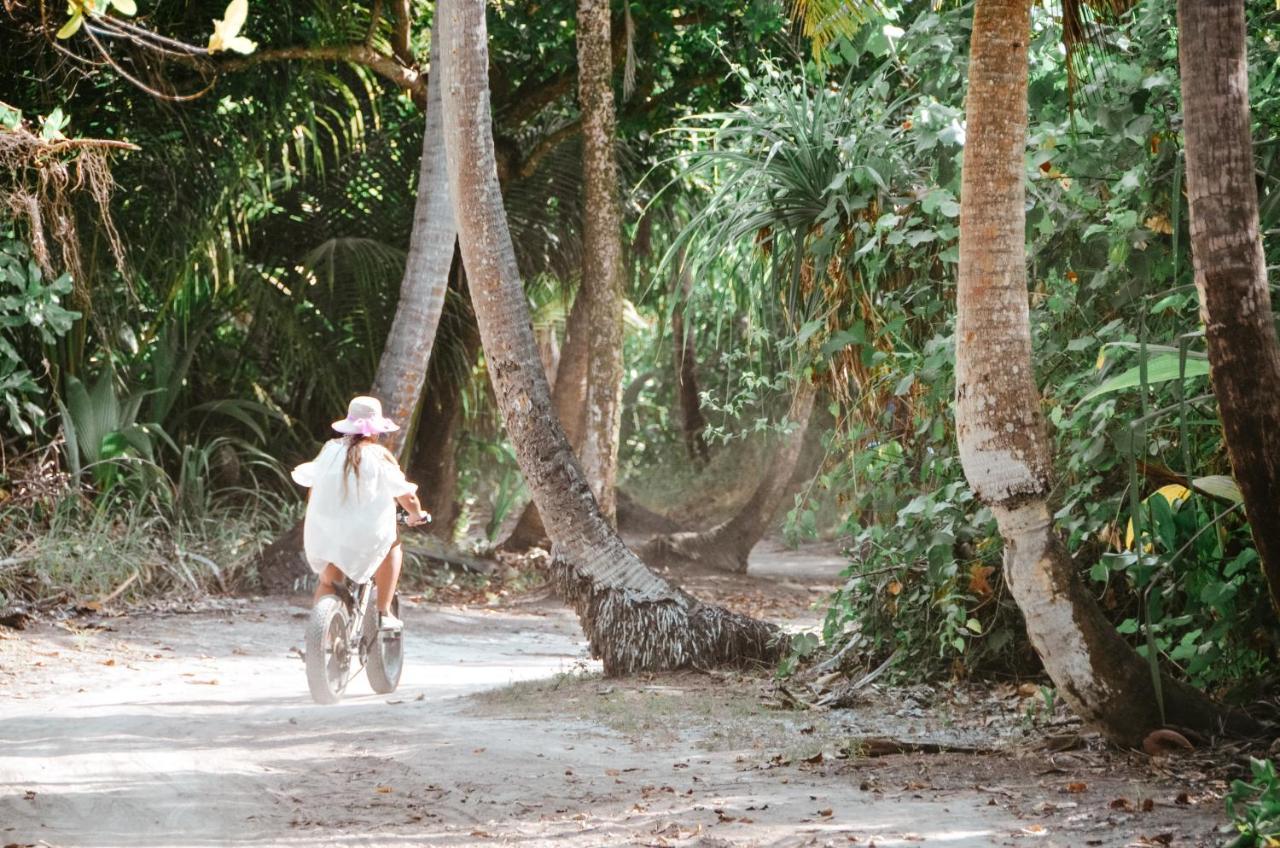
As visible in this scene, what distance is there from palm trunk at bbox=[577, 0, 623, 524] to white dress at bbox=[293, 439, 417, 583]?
4.49 m

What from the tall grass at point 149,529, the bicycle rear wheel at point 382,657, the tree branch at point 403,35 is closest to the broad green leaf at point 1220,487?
the bicycle rear wheel at point 382,657

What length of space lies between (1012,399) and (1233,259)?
37.4 inches

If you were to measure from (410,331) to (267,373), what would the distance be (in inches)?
162

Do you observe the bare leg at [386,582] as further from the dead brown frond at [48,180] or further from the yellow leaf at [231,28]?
the yellow leaf at [231,28]

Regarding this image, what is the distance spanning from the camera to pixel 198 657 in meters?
9.64

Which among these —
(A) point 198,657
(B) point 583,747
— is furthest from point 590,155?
(B) point 583,747

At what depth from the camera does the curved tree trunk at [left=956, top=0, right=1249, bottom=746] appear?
5.08 metres

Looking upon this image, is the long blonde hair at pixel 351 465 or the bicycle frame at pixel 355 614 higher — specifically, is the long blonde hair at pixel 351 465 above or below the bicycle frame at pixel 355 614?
above

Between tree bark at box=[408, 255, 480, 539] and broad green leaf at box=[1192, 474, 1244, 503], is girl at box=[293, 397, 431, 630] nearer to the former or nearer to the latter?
broad green leaf at box=[1192, 474, 1244, 503]

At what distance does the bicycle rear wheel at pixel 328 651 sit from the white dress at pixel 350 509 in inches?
9.4

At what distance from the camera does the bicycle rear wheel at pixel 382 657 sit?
26.3 feet

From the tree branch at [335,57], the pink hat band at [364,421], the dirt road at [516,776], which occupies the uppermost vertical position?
the tree branch at [335,57]

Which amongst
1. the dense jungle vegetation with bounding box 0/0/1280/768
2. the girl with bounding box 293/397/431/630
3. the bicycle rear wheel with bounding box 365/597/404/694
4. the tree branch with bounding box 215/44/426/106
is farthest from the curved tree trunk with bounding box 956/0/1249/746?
the tree branch with bounding box 215/44/426/106

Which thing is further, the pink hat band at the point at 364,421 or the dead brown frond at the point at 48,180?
the dead brown frond at the point at 48,180
